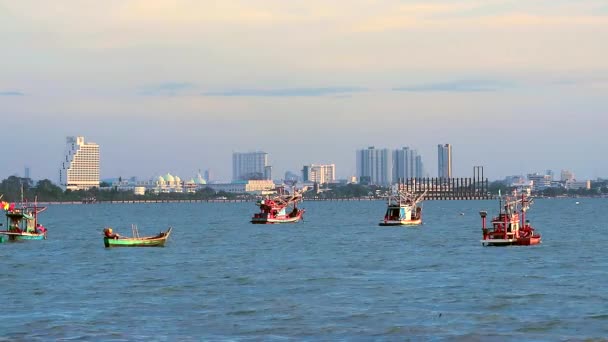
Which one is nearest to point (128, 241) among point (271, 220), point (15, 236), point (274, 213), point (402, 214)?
point (15, 236)

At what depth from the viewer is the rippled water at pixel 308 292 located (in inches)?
1805

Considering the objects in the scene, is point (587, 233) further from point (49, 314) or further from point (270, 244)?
point (49, 314)

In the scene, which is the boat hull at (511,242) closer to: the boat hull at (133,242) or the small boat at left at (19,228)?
the boat hull at (133,242)

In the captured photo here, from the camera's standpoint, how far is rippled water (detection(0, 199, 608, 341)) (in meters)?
45.8

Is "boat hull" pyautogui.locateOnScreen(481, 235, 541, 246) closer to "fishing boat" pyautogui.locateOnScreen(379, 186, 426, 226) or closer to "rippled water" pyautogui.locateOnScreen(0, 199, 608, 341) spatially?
"rippled water" pyautogui.locateOnScreen(0, 199, 608, 341)

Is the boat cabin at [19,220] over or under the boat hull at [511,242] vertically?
over

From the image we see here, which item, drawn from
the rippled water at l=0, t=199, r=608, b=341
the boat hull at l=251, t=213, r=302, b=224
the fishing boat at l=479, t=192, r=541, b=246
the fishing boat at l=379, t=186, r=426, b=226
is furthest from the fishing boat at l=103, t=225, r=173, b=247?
the boat hull at l=251, t=213, r=302, b=224

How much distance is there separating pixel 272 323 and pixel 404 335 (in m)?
5.85

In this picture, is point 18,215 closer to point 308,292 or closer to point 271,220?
point 308,292

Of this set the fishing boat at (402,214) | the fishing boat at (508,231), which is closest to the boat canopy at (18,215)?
the fishing boat at (508,231)

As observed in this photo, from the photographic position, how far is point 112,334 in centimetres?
4484

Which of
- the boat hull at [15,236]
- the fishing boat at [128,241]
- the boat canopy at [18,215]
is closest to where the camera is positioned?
the fishing boat at [128,241]

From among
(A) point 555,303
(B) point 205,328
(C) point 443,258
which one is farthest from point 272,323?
(C) point 443,258

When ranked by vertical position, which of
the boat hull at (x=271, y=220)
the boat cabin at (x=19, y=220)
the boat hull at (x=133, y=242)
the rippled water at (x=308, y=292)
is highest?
the boat cabin at (x=19, y=220)
